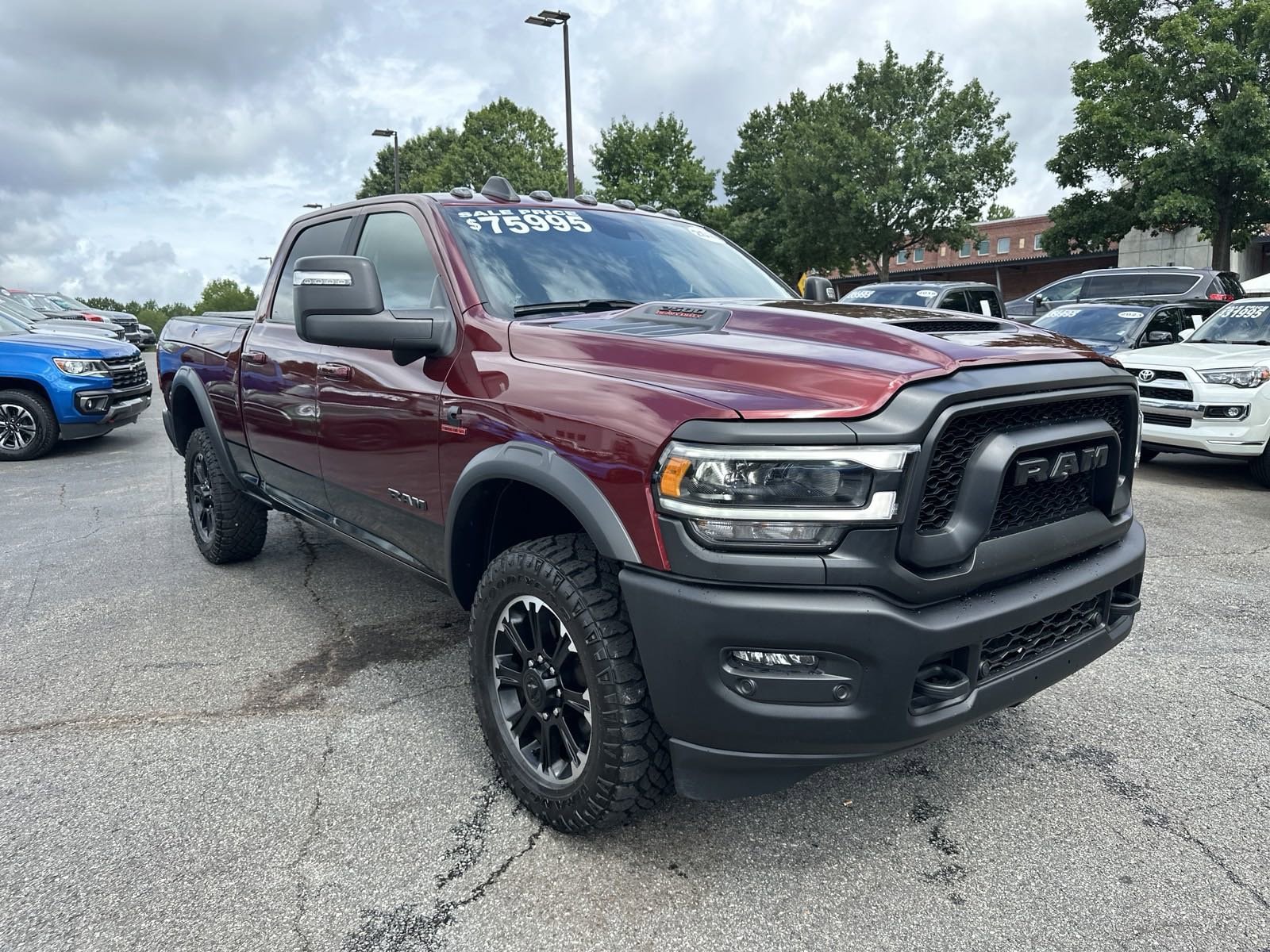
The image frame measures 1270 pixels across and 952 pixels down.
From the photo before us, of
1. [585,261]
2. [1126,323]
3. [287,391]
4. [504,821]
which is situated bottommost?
[504,821]

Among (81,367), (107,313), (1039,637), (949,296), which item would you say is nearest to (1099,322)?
(949,296)

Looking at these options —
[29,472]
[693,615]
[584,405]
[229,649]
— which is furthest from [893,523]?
[29,472]

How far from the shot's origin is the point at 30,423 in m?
9.16

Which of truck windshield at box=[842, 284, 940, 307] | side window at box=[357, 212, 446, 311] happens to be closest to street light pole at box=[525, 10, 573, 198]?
truck windshield at box=[842, 284, 940, 307]

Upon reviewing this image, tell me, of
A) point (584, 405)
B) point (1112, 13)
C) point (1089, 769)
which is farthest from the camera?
point (1112, 13)

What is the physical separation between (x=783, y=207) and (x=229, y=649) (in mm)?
32723

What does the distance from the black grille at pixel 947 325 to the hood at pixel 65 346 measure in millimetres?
9346

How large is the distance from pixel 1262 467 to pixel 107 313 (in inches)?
893

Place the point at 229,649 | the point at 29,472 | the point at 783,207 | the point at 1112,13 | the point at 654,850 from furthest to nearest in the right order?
the point at 783,207
the point at 1112,13
the point at 29,472
the point at 229,649
the point at 654,850

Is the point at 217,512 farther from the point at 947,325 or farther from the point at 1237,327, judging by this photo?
the point at 1237,327

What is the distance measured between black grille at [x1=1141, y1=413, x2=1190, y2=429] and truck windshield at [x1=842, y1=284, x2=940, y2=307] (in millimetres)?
4871

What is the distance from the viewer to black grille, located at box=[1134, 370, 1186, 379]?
24.6ft

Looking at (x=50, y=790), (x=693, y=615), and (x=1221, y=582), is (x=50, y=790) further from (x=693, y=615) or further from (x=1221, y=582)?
(x=1221, y=582)

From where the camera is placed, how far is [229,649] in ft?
12.6
